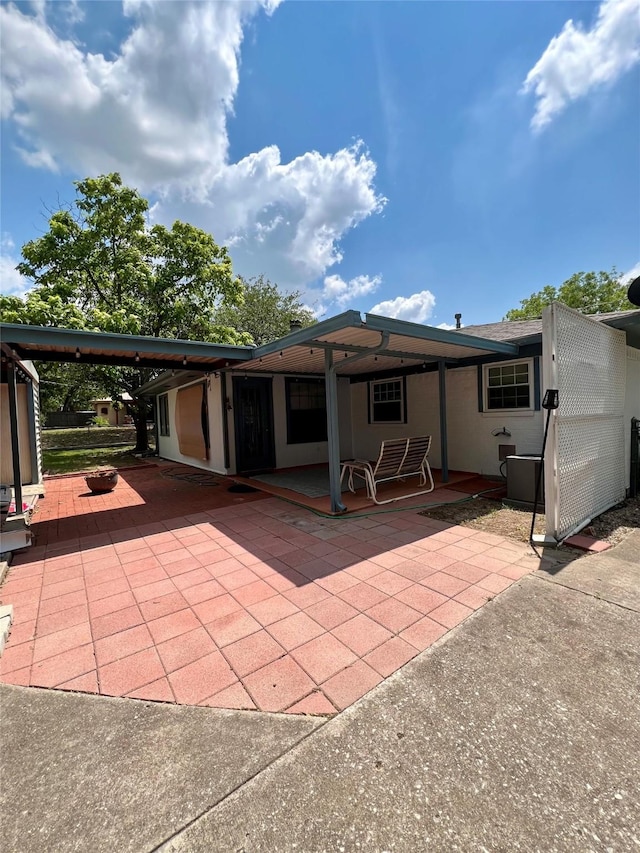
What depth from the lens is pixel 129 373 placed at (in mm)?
14164

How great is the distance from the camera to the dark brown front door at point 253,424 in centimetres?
843

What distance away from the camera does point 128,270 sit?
13.2 meters

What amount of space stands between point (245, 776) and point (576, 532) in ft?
14.0

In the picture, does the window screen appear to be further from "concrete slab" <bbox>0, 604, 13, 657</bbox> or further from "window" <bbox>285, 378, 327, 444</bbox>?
"concrete slab" <bbox>0, 604, 13, 657</bbox>

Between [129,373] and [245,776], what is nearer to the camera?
[245,776]

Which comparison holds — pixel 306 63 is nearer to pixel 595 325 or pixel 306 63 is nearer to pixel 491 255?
pixel 595 325

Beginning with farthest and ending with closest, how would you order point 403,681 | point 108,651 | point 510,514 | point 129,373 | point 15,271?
point 129,373 < point 15,271 < point 510,514 < point 108,651 < point 403,681

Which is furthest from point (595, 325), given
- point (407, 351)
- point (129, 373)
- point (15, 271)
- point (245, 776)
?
point (15, 271)

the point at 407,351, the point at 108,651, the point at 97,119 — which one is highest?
the point at 97,119

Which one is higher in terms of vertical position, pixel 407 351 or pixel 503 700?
pixel 407 351

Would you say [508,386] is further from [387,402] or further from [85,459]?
[85,459]

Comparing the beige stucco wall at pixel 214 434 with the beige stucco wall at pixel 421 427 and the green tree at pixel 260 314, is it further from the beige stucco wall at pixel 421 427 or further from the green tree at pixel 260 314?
the green tree at pixel 260 314

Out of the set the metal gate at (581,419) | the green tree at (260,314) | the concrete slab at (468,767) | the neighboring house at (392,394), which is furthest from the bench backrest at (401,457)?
the green tree at (260,314)

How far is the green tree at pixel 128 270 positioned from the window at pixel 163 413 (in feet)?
4.26
